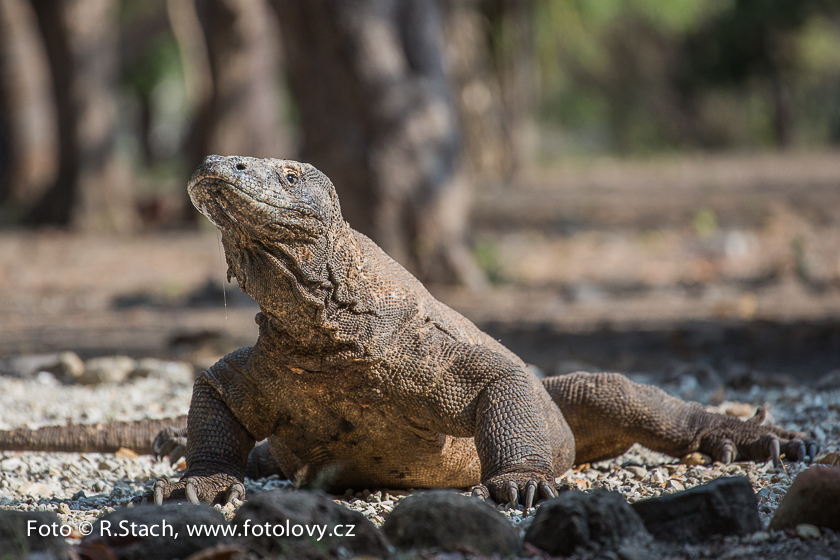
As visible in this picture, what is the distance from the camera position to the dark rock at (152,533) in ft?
8.64

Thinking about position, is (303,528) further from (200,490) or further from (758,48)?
(758,48)

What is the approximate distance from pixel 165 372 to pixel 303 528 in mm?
4345

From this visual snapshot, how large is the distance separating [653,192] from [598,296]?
24.1 ft

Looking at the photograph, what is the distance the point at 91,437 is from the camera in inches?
193

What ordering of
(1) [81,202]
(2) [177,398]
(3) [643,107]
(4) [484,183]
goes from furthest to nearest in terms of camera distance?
(3) [643,107] → (4) [484,183] → (1) [81,202] → (2) [177,398]

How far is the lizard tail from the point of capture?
189 inches

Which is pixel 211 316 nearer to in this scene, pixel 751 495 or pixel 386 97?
pixel 386 97

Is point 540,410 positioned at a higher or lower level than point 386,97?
lower

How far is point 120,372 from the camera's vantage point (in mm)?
6773

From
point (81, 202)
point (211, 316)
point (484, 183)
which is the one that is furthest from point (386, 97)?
point (484, 183)

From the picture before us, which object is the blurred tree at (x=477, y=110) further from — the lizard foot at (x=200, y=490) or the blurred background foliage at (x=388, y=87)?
the lizard foot at (x=200, y=490)

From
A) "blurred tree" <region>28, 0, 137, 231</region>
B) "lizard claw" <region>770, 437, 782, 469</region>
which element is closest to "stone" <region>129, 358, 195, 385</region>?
"lizard claw" <region>770, 437, 782, 469</region>

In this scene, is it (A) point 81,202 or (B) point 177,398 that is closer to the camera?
(B) point 177,398

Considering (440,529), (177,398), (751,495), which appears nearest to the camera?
(440,529)
